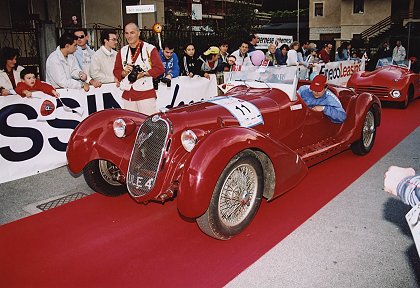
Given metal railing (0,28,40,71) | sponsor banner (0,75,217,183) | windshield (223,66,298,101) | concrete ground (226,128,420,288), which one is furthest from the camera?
metal railing (0,28,40,71)

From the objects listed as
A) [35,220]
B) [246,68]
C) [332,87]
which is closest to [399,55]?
[332,87]

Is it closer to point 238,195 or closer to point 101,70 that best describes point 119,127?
point 238,195

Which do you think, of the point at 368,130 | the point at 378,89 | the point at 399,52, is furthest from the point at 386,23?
the point at 368,130

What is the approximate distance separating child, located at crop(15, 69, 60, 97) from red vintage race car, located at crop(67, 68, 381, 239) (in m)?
1.39

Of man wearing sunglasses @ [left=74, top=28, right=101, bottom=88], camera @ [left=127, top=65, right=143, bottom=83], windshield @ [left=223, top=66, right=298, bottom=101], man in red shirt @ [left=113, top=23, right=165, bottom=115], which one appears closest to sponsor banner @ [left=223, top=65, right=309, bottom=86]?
windshield @ [left=223, top=66, right=298, bottom=101]

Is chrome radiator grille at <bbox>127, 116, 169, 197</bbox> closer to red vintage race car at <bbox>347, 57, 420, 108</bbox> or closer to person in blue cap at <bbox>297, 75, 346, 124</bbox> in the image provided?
person in blue cap at <bbox>297, 75, 346, 124</bbox>

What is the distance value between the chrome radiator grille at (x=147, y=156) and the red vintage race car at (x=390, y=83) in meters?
7.41

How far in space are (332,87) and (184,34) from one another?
861cm

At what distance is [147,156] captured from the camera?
12.0 ft

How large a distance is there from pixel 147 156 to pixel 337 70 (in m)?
9.98

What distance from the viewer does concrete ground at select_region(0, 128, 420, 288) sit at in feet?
9.38

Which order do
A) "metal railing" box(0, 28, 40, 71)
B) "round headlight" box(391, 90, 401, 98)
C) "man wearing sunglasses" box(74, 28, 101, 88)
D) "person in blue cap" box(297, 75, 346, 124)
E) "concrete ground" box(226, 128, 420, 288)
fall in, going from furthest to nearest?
"round headlight" box(391, 90, 401, 98) < "metal railing" box(0, 28, 40, 71) < "man wearing sunglasses" box(74, 28, 101, 88) < "person in blue cap" box(297, 75, 346, 124) < "concrete ground" box(226, 128, 420, 288)

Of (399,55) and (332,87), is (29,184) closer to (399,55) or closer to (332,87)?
(332,87)

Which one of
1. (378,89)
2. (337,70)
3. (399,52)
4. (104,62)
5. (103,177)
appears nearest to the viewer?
(103,177)
